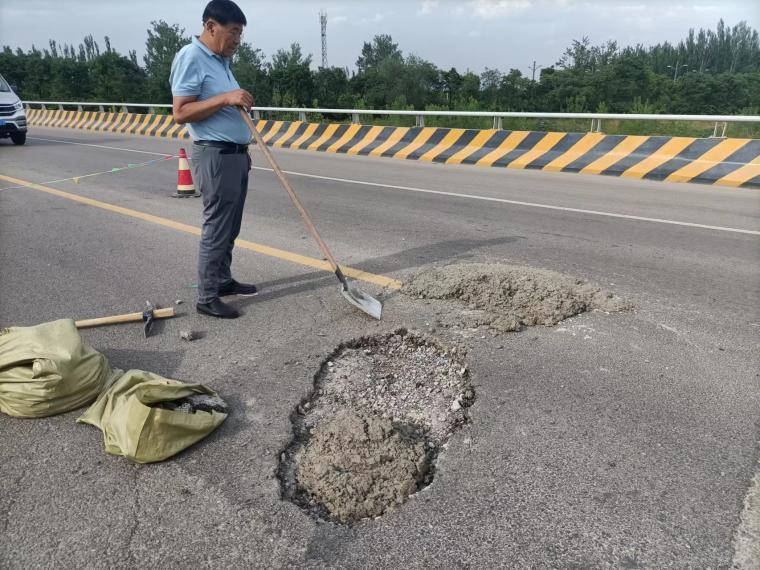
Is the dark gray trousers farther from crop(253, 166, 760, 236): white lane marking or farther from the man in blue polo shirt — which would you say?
crop(253, 166, 760, 236): white lane marking

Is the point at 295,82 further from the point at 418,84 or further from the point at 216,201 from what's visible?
the point at 216,201

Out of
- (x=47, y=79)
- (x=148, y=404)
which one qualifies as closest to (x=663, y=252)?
(x=148, y=404)

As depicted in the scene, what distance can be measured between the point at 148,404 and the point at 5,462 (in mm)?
599

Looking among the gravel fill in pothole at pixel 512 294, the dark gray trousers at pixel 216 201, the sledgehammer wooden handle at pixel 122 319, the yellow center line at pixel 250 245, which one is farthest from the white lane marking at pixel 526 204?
the sledgehammer wooden handle at pixel 122 319

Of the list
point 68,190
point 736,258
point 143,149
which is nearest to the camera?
point 736,258

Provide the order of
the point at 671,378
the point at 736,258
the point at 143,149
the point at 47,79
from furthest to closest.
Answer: the point at 47,79
the point at 143,149
the point at 736,258
the point at 671,378

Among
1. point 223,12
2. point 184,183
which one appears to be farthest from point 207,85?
point 184,183

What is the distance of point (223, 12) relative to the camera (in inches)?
131

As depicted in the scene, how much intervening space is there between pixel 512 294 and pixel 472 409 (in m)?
1.41

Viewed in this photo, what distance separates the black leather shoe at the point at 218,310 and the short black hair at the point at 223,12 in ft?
5.73

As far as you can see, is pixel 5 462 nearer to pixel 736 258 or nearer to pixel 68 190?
pixel 736 258

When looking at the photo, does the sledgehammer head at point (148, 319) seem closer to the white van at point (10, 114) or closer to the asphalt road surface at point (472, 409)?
the asphalt road surface at point (472, 409)

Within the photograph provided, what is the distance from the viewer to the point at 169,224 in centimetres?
623

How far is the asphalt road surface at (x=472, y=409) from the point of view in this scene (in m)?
1.87
